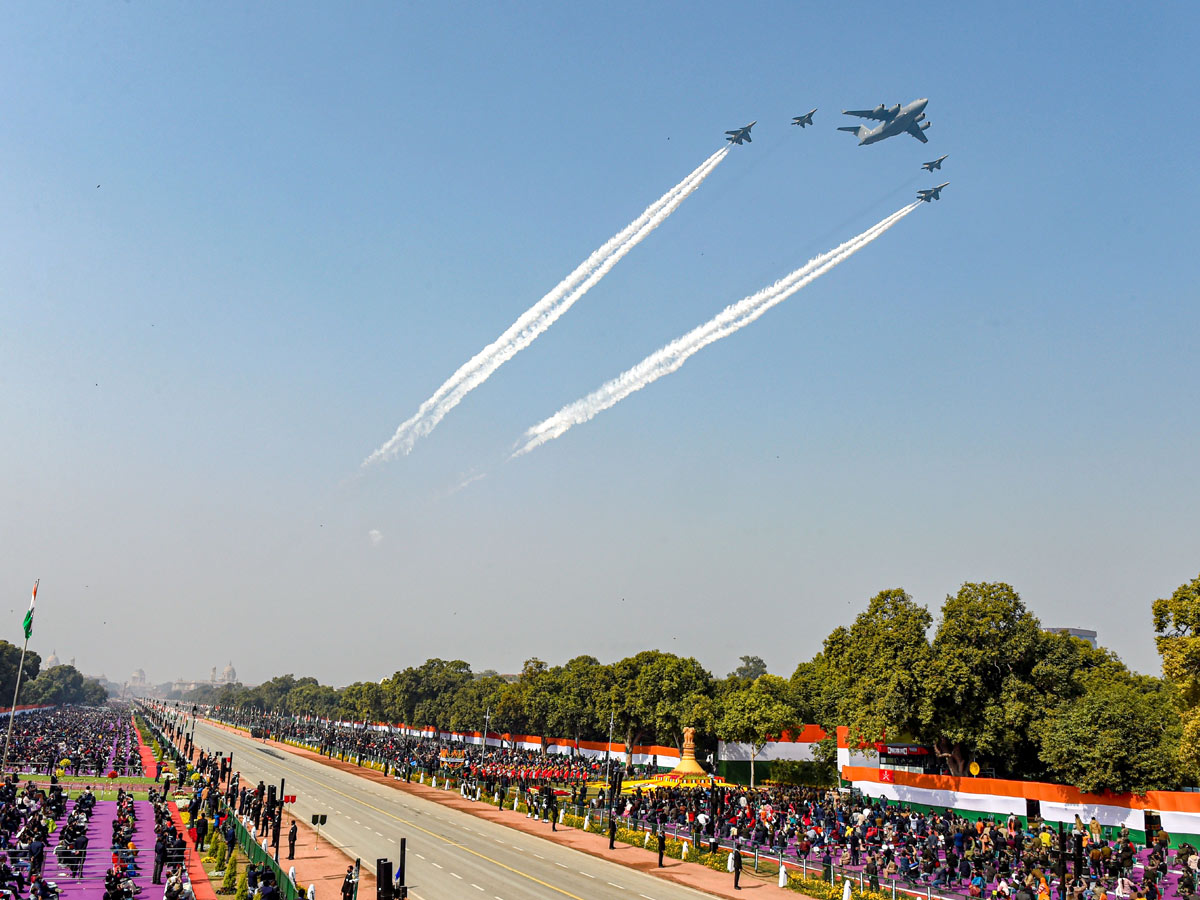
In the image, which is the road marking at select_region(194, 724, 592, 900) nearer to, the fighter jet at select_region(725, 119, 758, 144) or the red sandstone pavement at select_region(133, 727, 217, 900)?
the red sandstone pavement at select_region(133, 727, 217, 900)

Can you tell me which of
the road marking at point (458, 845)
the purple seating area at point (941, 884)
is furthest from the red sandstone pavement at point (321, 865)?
the purple seating area at point (941, 884)

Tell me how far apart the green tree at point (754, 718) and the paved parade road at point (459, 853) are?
83.6 ft

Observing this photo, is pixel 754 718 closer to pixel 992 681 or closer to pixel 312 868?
pixel 992 681

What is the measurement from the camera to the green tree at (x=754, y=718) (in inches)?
2699

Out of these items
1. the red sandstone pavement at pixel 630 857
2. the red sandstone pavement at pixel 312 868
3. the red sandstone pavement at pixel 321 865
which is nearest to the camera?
the red sandstone pavement at pixel 312 868

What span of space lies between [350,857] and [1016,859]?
86.9 ft

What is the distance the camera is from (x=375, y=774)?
79500mm

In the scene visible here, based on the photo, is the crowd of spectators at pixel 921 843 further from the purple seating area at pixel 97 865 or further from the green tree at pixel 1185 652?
the purple seating area at pixel 97 865

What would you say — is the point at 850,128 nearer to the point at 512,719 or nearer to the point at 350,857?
the point at 350,857

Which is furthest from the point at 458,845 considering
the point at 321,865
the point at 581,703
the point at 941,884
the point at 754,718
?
the point at 581,703

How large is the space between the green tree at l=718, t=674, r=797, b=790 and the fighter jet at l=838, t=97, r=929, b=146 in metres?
43.8

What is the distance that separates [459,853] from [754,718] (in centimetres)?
3571

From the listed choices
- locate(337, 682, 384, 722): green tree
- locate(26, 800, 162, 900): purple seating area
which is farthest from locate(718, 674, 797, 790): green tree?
locate(337, 682, 384, 722): green tree

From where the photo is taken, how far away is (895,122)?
62656 millimetres
